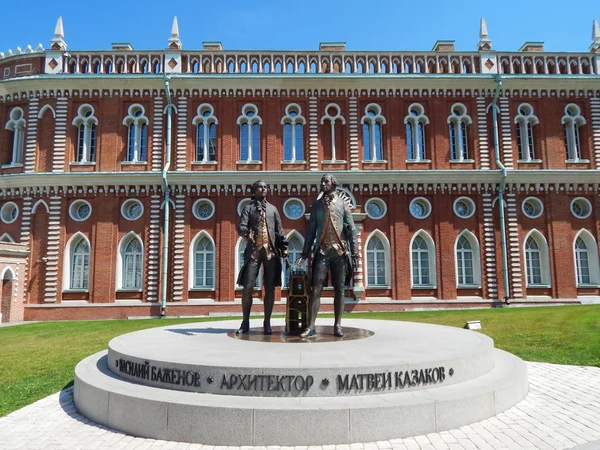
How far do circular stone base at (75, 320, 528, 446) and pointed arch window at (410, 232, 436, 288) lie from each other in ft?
63.7

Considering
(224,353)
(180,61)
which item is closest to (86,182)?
(180,61)

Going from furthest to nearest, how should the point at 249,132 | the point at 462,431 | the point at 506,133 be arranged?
the point at 506,133 → the point at 249,132 → the point at 462,431

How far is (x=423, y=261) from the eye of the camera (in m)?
28.0

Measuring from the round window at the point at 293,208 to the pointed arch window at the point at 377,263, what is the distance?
4.59m

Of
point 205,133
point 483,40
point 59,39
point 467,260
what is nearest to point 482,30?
point 483,40

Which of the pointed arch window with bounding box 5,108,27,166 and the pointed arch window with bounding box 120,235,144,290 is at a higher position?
the pointed arch window with bounding box 5,108,27,166

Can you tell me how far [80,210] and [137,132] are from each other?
5.86 m

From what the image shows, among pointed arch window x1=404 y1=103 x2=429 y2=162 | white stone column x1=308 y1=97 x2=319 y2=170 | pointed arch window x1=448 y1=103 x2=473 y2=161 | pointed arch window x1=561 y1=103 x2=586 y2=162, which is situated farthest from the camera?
pointed arch window x1=561 y1=103 x2=586 y2=162

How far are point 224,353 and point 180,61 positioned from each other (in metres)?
24.9

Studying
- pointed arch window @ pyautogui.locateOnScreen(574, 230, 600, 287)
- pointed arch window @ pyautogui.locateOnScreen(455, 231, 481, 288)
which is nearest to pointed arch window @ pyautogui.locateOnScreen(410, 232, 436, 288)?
pointed arch window @ pyautogui.locateOnScreen(455, 231, 481, 288)

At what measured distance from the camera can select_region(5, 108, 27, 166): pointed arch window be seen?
1132 inches

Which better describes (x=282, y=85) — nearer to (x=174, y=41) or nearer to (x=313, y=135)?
(x=313, y=135)

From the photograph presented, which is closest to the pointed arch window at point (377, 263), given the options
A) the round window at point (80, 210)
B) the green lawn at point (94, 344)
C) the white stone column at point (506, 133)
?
the green lawn at point (94, 344)

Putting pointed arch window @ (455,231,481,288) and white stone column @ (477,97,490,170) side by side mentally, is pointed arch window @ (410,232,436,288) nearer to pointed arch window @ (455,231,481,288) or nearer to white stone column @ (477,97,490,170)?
pointed arch window @ (455,231,481,288)
